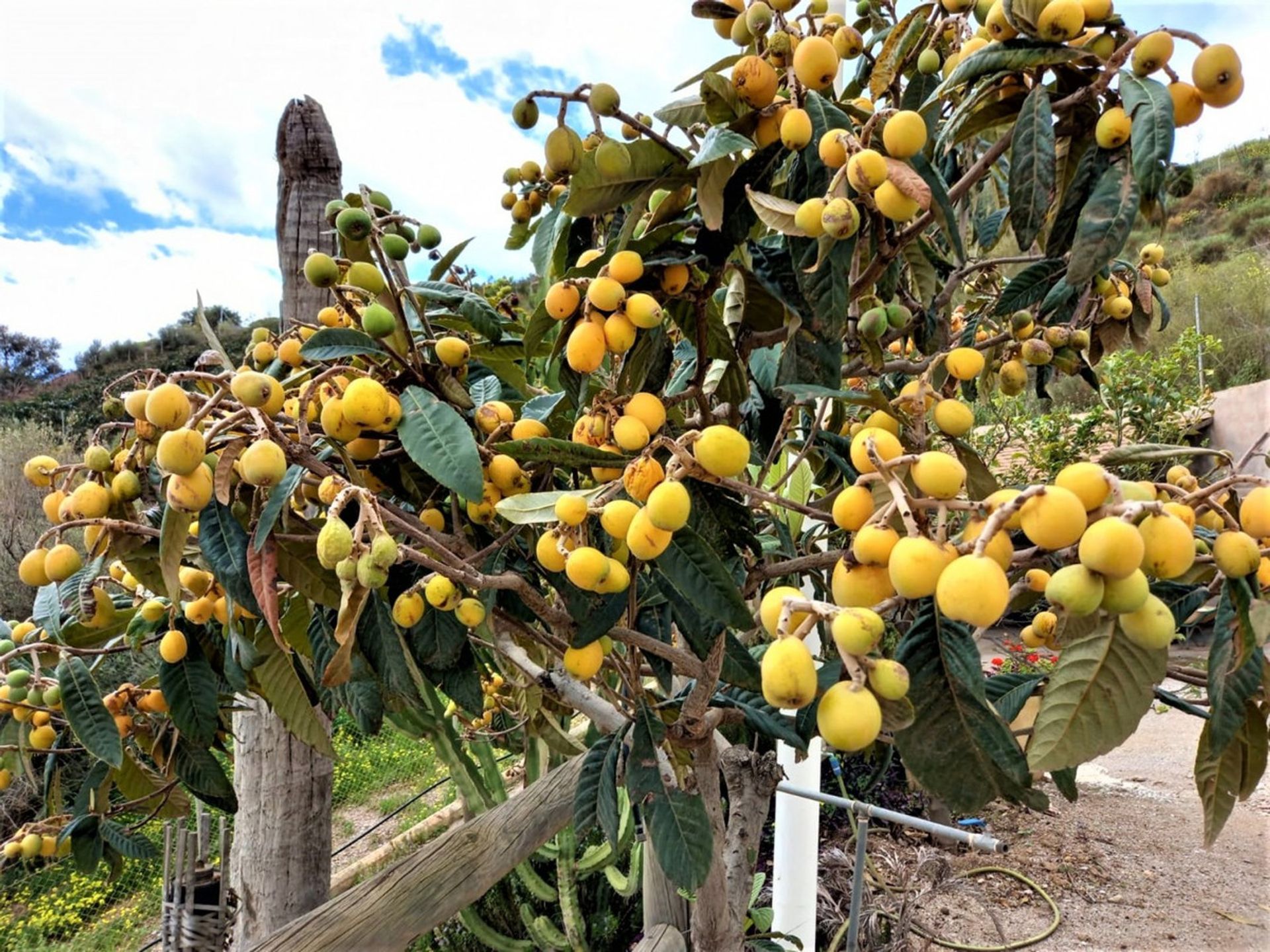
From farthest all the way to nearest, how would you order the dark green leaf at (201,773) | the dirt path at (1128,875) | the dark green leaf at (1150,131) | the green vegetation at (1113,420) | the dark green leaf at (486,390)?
1. the green vegetation at (1113,420)
2. the dirt path at (1128,875)
3. the dark green leaf at (201,773)
4. the dark green leaf at (486,390)
5. the dark green leaf at (1150,131)

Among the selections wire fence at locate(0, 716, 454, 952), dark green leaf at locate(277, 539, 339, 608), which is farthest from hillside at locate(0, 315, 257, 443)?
dark green leaf at locate(277, 539, 339, 608)

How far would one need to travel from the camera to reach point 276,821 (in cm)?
141

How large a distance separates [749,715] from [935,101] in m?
0.70

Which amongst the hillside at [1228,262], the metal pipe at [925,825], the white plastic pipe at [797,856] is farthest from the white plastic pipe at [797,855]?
the hillside at [1228,262]

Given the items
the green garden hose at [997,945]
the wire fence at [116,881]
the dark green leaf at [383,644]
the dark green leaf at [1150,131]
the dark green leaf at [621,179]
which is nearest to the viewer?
the dark green leaf at [1150,131]

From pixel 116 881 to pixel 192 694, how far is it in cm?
242

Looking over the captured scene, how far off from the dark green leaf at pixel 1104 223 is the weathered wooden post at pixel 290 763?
123 centimetres

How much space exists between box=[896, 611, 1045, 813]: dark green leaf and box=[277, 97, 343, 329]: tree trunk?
4.05ft

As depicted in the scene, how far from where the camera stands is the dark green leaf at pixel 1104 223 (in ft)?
1.81

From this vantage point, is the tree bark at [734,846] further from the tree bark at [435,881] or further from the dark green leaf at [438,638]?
the dark green leaf at [438,638]

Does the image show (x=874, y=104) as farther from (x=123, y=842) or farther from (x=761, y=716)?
(x=123, y=842)

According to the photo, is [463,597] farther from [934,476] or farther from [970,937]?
[970,937]

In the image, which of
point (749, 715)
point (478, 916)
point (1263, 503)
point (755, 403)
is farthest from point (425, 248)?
point (478, 916)

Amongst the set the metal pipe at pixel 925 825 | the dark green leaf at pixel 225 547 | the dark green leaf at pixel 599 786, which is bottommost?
the metal pipe at pixel 925 825
